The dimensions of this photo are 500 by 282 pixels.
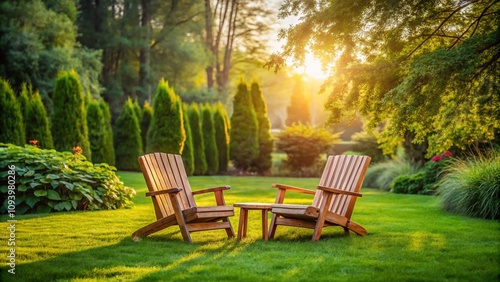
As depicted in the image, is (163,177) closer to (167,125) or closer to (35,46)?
(167,125)

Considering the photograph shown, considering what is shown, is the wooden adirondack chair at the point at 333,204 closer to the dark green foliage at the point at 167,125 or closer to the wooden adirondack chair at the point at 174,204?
the wooden adirondack chair at the point at 174,204

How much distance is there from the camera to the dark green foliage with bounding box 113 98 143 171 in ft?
54.5

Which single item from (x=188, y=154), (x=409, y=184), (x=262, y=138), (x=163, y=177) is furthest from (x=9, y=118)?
(x=262, y=138)

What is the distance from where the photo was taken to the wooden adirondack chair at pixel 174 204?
5465 mm

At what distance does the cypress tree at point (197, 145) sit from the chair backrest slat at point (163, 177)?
10.8 meters

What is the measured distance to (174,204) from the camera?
17.9ft

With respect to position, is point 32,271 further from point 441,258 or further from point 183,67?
point 183,67

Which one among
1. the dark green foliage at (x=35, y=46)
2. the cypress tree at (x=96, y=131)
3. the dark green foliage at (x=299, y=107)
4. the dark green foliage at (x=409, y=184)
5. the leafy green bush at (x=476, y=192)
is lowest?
the dark green foliage at (x=409, y=184)

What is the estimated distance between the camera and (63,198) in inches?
300

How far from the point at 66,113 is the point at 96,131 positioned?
298 cm

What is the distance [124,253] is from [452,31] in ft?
15.2

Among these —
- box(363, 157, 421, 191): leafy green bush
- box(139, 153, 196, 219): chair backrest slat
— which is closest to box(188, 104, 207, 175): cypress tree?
box(363, 157, 421, 191): leafy green bush

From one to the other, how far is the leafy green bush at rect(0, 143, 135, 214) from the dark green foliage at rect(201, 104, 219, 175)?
9.35 metres

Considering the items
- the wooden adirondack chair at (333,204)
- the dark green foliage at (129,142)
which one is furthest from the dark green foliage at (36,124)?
the wooden adirondack chair at (333,204)
